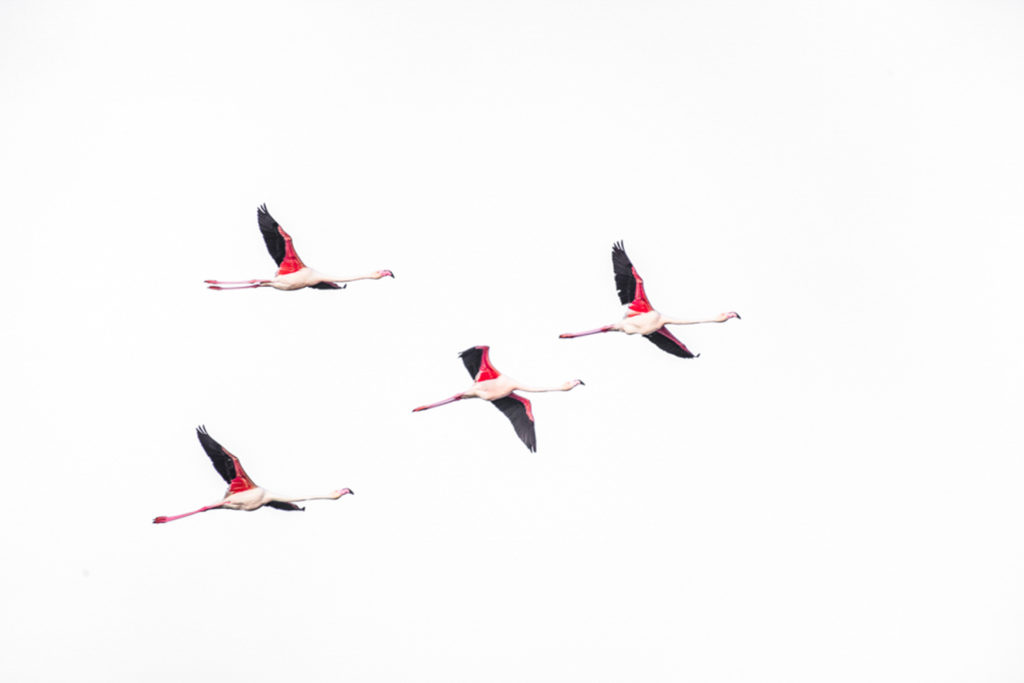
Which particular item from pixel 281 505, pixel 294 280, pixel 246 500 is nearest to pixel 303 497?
pixel 281 505

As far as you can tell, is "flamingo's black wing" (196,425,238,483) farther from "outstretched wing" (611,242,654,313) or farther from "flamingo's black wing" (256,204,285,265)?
"outstretched wing" (611,242,654,313)

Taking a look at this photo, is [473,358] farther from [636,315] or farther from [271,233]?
[271,233]

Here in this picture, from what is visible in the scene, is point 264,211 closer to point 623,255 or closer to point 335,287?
point 335,287

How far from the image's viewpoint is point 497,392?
105 feet

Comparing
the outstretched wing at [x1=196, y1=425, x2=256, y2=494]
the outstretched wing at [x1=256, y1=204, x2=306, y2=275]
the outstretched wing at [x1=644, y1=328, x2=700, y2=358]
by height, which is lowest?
the outstretched wing at [x1=196, y1=425, x2=256, y2=494]

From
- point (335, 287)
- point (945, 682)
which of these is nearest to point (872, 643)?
point (945, 682)

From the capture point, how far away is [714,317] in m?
33.5

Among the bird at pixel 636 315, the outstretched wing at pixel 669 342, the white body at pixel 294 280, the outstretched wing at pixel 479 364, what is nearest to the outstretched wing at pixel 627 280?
the bird at pixel 636 315

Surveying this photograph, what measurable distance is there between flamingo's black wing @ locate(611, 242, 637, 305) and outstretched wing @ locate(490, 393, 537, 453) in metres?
3.05

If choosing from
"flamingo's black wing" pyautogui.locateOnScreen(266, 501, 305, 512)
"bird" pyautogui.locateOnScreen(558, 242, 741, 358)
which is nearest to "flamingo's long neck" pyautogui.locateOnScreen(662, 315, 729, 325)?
"bird" pyautogui.locateOnScreen(558, 242, 741, 358)

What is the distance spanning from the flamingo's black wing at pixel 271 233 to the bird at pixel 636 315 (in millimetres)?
6089

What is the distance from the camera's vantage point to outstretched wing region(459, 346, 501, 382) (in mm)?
31500

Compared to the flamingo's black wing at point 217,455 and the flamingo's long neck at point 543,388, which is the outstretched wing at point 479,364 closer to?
the flamingo's long neck at point 543,388

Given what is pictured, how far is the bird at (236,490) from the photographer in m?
31.1
